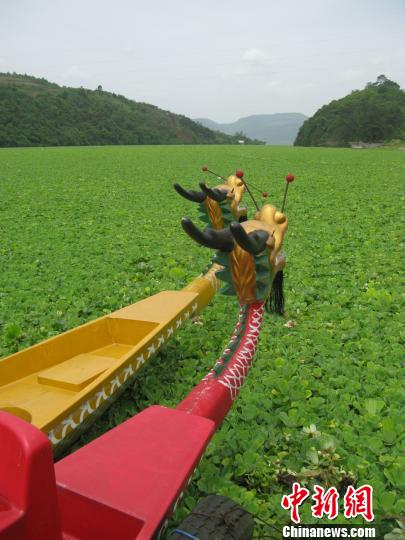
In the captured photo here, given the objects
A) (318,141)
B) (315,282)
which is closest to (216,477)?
(315,282)

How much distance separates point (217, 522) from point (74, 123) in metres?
56.0

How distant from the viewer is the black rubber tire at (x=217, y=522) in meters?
1.47

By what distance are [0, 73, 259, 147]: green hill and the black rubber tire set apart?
44406 mm

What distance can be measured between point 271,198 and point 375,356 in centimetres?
744

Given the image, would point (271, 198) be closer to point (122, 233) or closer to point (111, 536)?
point (122, 233)

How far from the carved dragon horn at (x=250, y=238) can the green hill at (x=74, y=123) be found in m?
43.8

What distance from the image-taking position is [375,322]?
3.60 meters

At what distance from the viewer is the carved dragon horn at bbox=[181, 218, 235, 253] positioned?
1.65 m

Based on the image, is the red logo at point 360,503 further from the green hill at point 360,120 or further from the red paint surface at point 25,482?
the green hill at point 360,120

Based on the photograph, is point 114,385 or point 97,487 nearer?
point 97,487

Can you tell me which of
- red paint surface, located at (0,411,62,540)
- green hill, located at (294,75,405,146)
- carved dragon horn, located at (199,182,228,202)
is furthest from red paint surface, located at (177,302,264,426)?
green hill, located at (294,75,405,146)

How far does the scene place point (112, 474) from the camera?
1476 mm

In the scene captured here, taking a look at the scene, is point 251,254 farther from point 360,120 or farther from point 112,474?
point 360,120

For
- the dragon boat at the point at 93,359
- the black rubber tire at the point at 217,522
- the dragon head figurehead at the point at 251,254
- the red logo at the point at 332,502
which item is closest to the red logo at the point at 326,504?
the red logo at the point at 332,502
